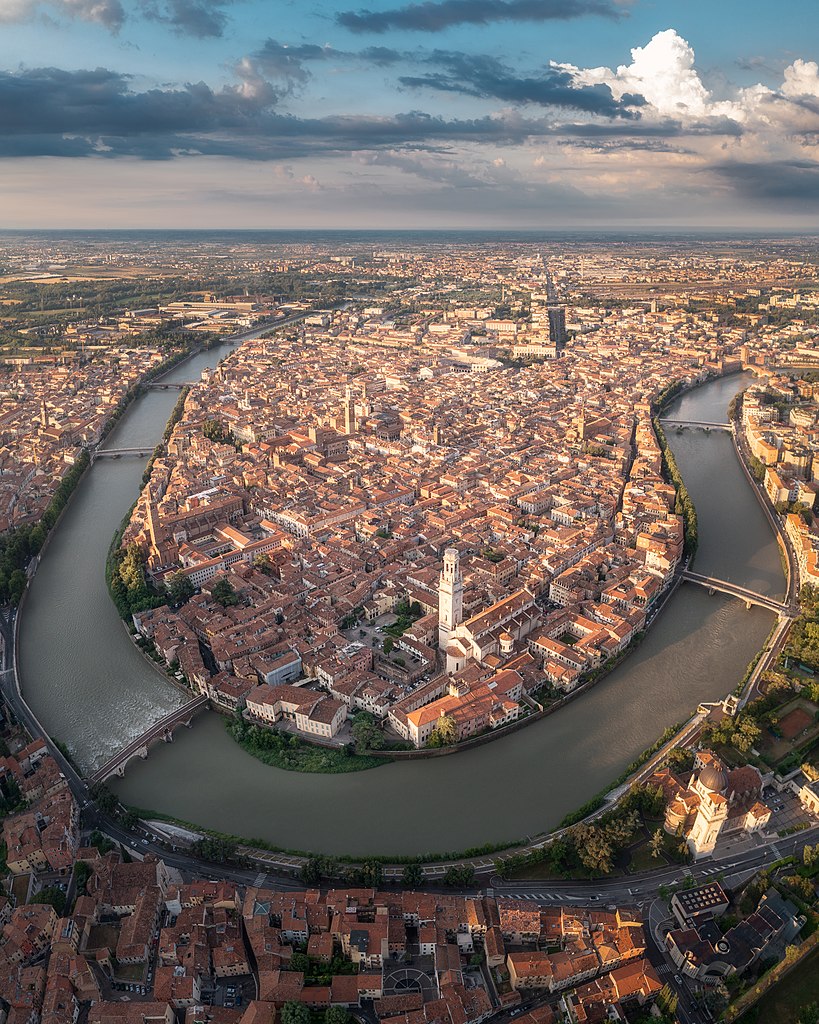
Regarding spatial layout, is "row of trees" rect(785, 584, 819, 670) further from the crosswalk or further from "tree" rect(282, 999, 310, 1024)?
"tree" rect(282, 999, 310, 1024)

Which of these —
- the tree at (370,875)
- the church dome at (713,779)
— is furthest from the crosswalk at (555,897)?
the church dome at (713,779)

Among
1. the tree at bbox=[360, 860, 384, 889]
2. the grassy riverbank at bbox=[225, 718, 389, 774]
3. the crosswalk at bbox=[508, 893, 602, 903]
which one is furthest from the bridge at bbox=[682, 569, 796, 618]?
the tree at bbox=[360, 860, 384, 889]

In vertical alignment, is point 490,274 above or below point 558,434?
above

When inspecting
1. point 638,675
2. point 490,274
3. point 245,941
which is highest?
point 490,274

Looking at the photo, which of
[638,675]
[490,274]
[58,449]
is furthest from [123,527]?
[490,274]

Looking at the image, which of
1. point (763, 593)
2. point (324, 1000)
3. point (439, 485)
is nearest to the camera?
point (324, 1000)

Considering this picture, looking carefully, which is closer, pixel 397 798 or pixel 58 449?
pixel 397 798

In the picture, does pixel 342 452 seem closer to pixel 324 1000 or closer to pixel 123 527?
pixel 123 527
